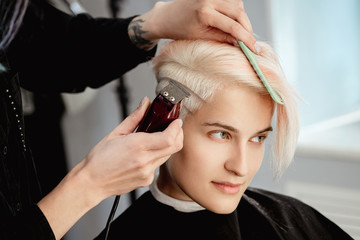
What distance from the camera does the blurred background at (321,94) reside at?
1.79m

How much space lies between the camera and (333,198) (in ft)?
5.96

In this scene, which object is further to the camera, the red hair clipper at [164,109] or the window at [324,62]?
the window at [324,62]

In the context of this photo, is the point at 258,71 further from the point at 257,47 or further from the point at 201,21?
the point at 201,21

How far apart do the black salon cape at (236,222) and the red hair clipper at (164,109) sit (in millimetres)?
391

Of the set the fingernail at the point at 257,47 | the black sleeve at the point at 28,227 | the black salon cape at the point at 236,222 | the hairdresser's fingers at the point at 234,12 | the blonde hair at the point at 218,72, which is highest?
the hairdresser's fingers at the point at 234,12

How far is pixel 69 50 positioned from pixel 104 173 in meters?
0.64

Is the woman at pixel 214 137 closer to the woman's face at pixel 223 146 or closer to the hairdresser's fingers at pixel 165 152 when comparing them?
the woman's face at pixel 223 146

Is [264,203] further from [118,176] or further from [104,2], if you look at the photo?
[104,2]

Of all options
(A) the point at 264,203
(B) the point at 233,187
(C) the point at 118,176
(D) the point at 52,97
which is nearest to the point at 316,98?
(A) the point at 264,203

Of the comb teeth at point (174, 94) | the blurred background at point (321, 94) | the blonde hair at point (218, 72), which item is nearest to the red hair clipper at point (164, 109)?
the comb teeth at point (174, 94)

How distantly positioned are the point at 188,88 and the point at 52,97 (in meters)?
1.04

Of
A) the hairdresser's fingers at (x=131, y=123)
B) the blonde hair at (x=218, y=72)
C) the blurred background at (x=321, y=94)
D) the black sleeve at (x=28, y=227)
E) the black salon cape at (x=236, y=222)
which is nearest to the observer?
the black sleeve at (x=28, y=227)

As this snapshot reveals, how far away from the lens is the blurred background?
1.79m

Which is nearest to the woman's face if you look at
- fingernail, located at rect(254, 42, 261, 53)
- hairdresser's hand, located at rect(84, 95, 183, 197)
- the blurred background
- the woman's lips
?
the woman's lips
